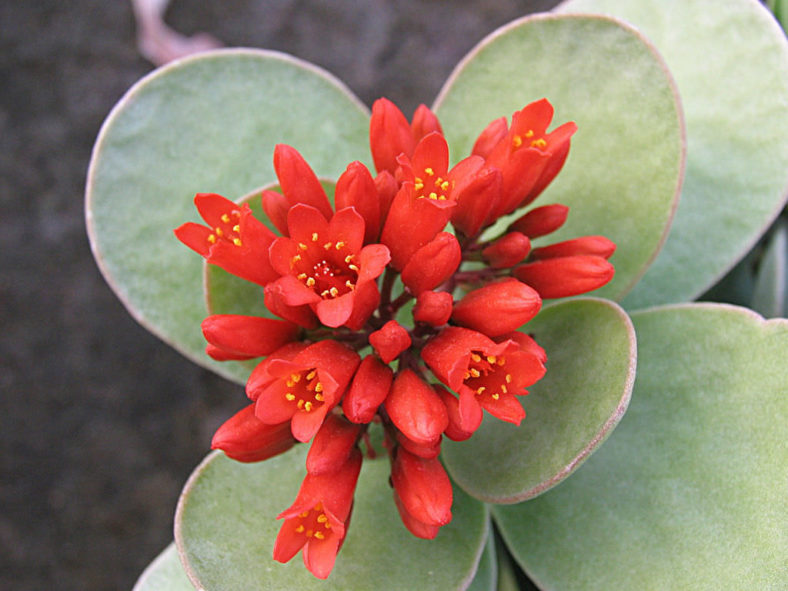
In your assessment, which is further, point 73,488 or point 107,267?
point 73,488

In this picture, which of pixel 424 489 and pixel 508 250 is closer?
pixel 424 489

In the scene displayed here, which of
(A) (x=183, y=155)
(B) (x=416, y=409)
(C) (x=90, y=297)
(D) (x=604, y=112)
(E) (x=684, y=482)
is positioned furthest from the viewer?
(C) (x=90, y=297)

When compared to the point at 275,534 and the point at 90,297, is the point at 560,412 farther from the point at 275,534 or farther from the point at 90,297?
the point at 90,297

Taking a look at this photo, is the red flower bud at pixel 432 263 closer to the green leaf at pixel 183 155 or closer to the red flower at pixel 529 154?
the red flower at pixel 529 154

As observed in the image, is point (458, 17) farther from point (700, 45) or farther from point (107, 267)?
point (107, 267)

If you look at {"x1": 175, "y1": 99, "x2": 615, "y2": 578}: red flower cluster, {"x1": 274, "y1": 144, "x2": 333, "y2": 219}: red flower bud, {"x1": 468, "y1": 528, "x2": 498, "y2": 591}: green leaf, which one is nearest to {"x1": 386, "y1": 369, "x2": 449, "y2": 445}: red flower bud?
{"x1": 175, "y1": 99, "x2": 615, "y2": 578}: red flower cluster

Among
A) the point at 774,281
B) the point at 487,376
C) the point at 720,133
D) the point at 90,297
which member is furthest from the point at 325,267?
the point at 90,297

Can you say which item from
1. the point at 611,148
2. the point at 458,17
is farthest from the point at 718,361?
the point at 458,17
